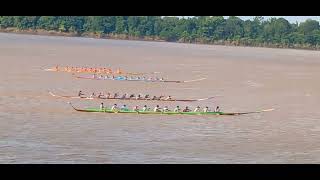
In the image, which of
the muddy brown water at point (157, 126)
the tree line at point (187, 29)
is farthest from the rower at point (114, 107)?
the tree line at point (187, 29)

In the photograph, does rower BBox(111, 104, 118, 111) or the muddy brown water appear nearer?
the muddy brown water

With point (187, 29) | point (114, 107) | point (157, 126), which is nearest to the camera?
point (157, 126)

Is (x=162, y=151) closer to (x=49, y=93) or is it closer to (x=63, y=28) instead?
(x=49, y=93)

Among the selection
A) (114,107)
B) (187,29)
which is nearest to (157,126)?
(114,107)

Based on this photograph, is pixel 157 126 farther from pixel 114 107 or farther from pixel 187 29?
pixel 187 29

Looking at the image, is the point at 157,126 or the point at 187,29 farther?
the point at 187,29

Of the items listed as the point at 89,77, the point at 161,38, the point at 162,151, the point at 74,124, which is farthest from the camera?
the point at 161,38

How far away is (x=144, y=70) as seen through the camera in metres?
20.0

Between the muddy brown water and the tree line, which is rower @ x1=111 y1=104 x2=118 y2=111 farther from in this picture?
the tree line

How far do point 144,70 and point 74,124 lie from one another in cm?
1060

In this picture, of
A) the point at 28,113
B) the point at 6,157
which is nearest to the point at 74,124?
the point at 28,113

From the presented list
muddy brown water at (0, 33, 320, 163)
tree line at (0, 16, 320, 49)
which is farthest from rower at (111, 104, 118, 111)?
tree line at (0, 16, 320, 49)
